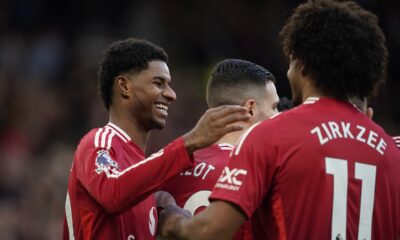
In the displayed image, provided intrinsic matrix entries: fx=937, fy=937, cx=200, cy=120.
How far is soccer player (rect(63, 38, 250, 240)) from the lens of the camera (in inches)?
194

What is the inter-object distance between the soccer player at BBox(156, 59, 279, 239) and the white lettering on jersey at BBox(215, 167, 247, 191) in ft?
2.50

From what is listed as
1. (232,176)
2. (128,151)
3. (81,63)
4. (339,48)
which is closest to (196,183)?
(128,151)

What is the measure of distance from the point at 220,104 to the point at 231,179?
159cm

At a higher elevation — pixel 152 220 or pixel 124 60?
pixel 124 60

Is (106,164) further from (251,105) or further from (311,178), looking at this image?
(311,178)

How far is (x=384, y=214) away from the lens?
4.49 metres

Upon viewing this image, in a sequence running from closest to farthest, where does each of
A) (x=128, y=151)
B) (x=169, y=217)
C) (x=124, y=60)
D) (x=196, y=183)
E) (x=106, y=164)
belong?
(x=169, y=217) → (x=106, y=164) → (x=196, y=183) → (x=128, y=151) → (x=124, y=60)

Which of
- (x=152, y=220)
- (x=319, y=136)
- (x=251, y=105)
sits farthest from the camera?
(x=251, y=105)

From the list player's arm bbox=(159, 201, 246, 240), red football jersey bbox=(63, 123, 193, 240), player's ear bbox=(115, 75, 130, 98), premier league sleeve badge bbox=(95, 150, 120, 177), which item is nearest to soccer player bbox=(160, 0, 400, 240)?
player's arm bbox=(159, 201, 246, 240)

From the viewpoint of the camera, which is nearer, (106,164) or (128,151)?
(106,164)

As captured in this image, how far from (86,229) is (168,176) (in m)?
0.73

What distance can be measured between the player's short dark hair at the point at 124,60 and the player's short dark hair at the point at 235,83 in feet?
1.24

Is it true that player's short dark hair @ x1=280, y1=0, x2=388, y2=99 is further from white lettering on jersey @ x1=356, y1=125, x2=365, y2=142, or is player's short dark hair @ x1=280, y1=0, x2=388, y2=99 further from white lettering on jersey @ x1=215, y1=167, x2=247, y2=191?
white lettering on jersey @ x1=215, y1=167, x2=247, y2=191

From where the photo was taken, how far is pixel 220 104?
5.88 meters
